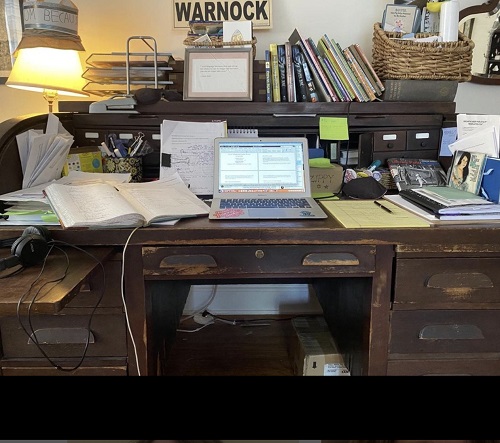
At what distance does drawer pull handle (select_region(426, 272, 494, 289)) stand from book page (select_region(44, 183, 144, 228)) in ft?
2.37

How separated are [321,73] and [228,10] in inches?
22.3

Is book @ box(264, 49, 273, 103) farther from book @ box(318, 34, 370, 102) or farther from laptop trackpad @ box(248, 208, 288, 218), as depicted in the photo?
laptop trackpad @ box(248, 208, 288, 218)

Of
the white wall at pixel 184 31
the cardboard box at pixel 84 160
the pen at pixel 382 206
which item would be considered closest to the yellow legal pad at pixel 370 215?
the pen at pixel 382 206

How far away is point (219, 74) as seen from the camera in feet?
4.87

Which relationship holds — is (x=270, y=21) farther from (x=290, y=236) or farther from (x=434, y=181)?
(x=290, y=236)

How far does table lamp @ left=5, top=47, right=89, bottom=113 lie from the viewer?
4.93 ft

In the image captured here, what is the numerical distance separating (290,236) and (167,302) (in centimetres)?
55

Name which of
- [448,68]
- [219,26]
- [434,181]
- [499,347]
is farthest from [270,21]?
[499,347]

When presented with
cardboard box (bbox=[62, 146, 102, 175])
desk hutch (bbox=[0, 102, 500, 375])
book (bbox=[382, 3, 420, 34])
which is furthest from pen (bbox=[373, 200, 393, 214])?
cardboard box (bbox=[62, 146, 102, 175])

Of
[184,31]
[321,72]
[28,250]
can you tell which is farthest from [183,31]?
[28,250]

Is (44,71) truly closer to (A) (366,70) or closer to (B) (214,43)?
(B) (214,43)

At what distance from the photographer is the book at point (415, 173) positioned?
1.43 metres

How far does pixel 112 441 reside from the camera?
38 centimetres

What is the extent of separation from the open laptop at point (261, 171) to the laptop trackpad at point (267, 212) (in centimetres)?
8
